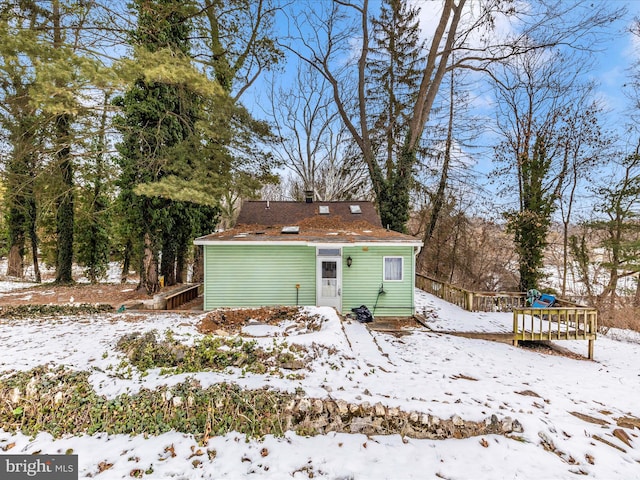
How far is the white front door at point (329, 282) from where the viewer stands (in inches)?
356

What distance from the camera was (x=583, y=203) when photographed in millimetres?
13930

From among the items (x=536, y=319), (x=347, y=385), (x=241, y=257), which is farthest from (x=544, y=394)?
(x=241, y=257)

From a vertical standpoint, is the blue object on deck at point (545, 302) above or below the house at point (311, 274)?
below

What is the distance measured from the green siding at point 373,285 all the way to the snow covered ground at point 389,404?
2.21 metres

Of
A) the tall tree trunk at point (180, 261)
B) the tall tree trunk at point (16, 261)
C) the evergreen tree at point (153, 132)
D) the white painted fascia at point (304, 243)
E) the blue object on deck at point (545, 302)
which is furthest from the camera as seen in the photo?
the tall tree trunk at point (16, 261)

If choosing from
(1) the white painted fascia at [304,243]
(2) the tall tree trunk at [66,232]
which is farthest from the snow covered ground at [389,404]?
(2) the tall tree trunk at [66,232]

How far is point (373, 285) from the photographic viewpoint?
9195 millimetres

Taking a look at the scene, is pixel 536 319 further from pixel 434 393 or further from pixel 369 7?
pixel 369 7

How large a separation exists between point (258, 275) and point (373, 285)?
383 cm

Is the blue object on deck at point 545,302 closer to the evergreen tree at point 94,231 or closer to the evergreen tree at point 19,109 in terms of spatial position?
the evergreen tree at point 19,109

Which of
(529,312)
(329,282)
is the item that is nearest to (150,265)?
(329,282)

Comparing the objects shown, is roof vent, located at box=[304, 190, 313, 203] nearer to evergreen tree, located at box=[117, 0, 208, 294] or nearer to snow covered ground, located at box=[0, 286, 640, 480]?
evergreen tree, located at box=[117, 0, 208, 294]

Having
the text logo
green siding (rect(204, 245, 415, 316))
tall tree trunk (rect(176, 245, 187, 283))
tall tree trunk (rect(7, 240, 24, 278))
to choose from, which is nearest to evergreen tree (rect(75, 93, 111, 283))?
tall tree trunk (rect(7, 240, 24, 278))

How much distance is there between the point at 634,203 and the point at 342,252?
14090mm
